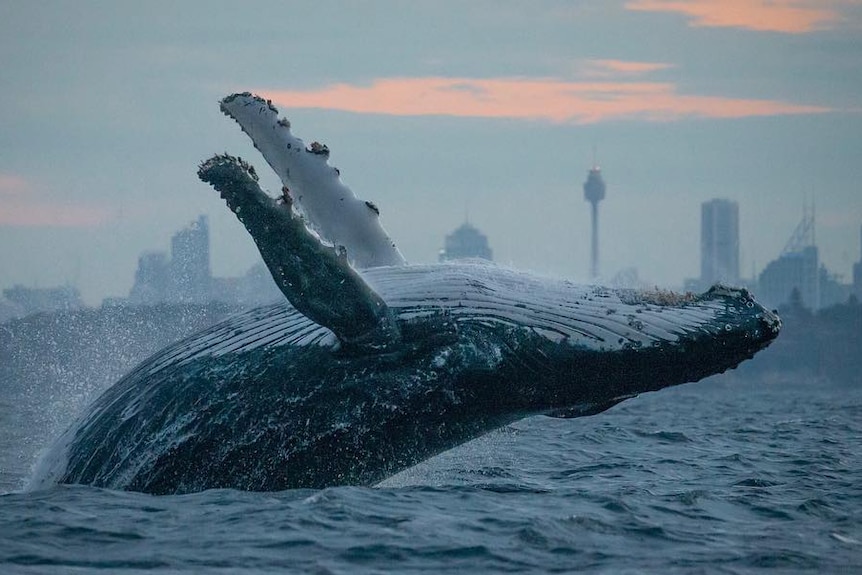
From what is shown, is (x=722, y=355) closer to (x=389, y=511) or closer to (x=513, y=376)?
(x=513, y=376)

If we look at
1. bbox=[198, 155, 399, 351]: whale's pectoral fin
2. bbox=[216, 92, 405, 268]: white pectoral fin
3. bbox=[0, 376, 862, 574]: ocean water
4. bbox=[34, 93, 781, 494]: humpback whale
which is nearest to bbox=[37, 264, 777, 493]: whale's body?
bbox=[34, 93, 781, 494]: humpback whale

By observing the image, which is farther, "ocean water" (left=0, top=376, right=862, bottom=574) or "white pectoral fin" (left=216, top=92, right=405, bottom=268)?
"white pectoral fin" (left=216, top=92, right=405, bottom=268)

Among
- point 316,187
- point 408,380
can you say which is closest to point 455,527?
point 408,380

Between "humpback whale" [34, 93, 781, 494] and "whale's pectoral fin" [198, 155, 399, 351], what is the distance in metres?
0.27

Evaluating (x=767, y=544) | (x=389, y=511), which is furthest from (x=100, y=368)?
(x=767, y=544)

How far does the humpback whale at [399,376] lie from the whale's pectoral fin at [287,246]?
27cm

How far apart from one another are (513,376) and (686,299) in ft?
3.95

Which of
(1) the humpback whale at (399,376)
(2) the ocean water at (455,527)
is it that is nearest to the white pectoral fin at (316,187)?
(1) the humpback whale at (399,376)

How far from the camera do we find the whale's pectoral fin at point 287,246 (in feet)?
26.6

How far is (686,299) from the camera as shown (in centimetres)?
892

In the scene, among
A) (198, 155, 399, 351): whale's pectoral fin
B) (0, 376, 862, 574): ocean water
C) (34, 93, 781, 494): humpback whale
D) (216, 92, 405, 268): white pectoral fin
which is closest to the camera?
(0, 376, 862, 574): ocean water

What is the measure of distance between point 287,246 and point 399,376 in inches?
45.9

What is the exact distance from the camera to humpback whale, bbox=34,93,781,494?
342 inches

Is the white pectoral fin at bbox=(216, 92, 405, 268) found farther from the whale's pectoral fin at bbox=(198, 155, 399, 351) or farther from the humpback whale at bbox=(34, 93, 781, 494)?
the whale's pectoral fin at bbox=(198, 155, 399, 351)
